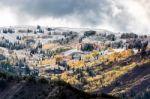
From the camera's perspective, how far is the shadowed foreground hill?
149825 mm

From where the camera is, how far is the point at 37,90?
170 m

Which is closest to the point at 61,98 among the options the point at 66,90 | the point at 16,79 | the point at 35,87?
the point at 66,90

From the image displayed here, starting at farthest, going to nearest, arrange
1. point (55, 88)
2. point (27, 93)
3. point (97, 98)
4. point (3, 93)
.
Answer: point (3, 93) → point (27, 93) → point (55, 88) → point (97, 98)

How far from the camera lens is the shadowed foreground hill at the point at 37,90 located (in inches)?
5899

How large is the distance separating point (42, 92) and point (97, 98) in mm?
28213

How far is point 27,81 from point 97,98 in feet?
149

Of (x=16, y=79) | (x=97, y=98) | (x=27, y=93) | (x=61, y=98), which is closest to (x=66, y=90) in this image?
(x=61, y=98)

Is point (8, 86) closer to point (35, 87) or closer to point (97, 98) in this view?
point (35, 87)

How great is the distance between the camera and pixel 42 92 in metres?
165

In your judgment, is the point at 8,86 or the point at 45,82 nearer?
the point at 45,82

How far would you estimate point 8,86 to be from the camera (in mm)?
192250

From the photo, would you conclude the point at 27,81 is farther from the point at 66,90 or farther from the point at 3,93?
the point at 66,90

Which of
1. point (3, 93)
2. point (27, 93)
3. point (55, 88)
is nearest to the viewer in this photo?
point (55, 88)

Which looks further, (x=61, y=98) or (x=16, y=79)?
(x=16, y=79)
